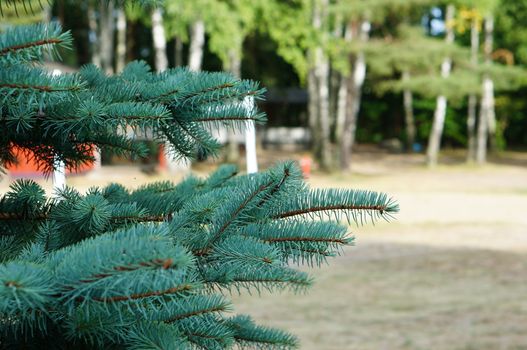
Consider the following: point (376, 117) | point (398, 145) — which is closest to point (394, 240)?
point (398, 145)

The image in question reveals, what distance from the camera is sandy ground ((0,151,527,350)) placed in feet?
→ 20.4

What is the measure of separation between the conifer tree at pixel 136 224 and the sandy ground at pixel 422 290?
2.73 feet

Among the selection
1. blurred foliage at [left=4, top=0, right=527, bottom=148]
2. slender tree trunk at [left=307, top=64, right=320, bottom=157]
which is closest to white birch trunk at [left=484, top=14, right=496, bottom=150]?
blurred foliage at [left=4, top=0, right=527, bottom=148]

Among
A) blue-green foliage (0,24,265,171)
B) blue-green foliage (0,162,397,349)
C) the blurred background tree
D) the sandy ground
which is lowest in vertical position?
the sandy ground

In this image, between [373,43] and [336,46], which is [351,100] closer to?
[373,43]

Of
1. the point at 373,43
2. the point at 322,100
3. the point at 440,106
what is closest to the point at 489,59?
the point at 440,106

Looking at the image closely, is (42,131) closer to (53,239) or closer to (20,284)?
(53,239)

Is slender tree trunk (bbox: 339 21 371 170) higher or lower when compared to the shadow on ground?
higher

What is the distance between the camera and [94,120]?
170 cm

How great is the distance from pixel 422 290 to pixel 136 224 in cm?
665

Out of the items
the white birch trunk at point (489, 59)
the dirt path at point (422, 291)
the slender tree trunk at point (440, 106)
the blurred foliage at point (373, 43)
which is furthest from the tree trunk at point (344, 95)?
the dirt path at point (422, 291)

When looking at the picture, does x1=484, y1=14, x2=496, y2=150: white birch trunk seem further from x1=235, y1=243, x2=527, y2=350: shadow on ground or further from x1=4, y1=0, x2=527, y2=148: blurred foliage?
x1=235, y1=243, x2=527, y2=350: shadow on ground

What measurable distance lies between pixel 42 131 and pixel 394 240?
10.5 metres

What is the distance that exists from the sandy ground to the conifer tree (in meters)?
0.83
